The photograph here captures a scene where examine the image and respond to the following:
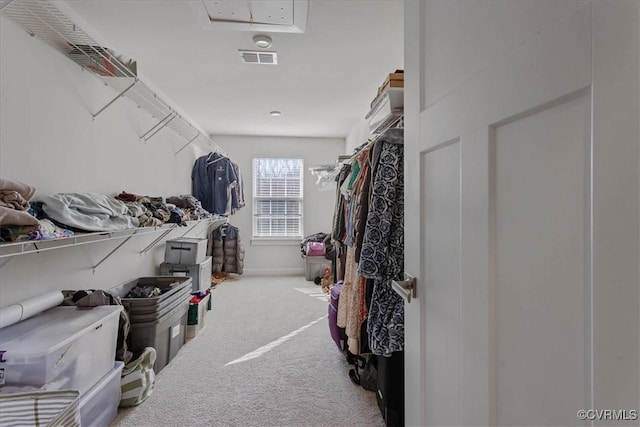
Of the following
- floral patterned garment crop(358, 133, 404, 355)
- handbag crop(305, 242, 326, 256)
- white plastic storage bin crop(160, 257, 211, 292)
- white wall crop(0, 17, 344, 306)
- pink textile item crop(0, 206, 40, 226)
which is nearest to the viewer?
pink textile item crop(0, 206, 40, 226)

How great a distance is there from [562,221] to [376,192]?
980mm

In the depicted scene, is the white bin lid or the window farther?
the window

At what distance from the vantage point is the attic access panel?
181cm

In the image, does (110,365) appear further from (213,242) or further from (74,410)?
(213,242)

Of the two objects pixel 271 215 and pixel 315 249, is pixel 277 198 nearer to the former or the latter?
pixel 271 215

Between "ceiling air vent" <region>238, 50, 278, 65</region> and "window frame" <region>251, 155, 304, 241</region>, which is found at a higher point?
"ceiling air vent" <region>238, 50, 278, 65</region>

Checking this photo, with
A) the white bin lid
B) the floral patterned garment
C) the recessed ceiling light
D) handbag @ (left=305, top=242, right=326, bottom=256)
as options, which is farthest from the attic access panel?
handbag @ (left=305, top=242, right=326, bottom=256)

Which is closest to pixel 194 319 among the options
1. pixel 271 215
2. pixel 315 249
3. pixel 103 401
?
pixel 103 401

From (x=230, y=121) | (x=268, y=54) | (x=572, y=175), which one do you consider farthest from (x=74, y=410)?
(x=230, y=121)

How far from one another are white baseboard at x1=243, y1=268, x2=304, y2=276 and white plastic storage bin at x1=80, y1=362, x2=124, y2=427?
370cm

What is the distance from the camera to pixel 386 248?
1418 mm

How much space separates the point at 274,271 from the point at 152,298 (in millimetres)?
3476

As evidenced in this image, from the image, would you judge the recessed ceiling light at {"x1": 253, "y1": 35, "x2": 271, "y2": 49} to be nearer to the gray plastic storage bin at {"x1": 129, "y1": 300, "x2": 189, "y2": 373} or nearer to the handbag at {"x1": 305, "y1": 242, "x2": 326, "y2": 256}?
the gray plastic storage bin at {"x1": 129, "y1": 300, "x2": 189, "y2": 373}

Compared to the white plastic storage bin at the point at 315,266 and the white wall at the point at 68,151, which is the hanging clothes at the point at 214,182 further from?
the white plastic storage bin at the point at 315,266
